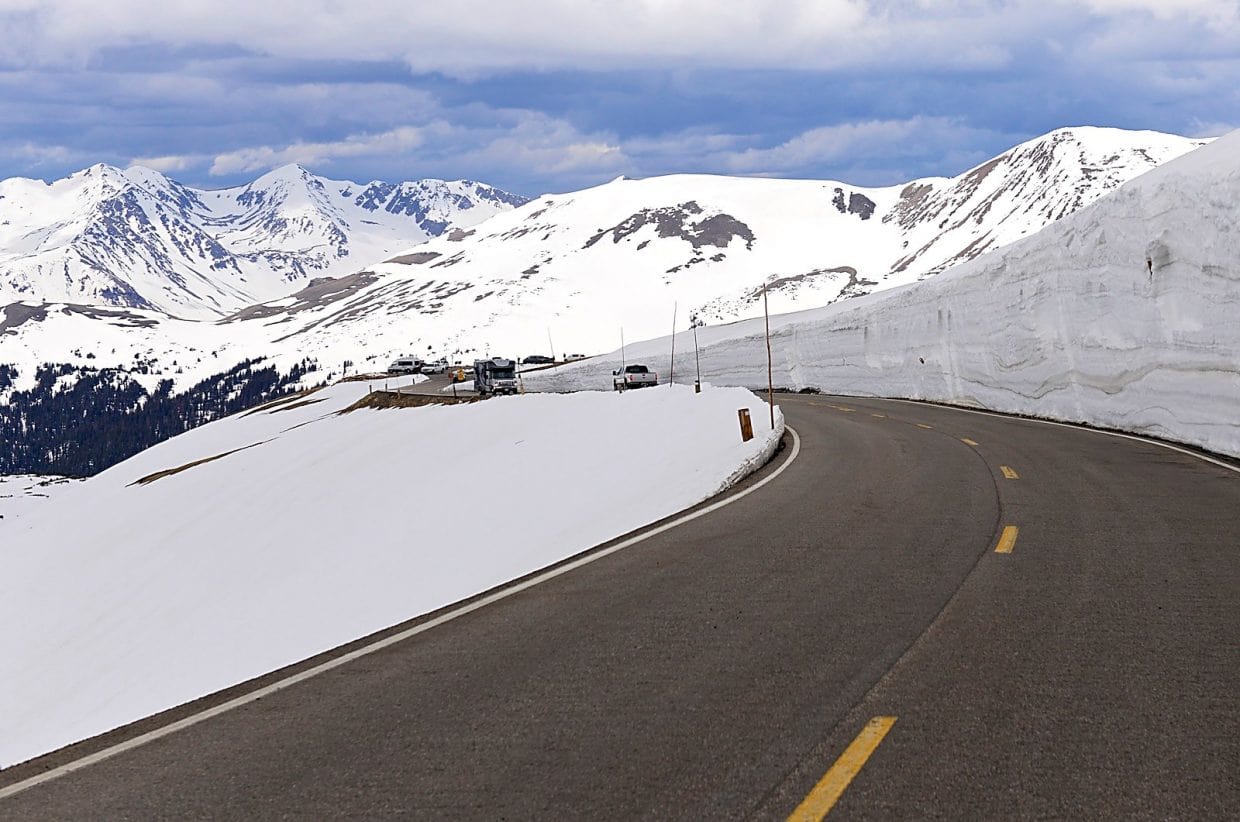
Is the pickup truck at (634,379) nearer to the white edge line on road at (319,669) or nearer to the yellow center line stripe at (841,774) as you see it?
the white edge line on road at (319,669)

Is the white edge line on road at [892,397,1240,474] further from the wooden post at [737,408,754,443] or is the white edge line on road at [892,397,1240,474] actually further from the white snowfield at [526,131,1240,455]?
the wooden post at [737,408,754,443]

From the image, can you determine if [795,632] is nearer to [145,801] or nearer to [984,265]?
[145,801]

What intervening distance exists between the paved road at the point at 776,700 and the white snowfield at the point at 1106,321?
9709 mm

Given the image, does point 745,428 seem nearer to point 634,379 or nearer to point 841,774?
point 841,774

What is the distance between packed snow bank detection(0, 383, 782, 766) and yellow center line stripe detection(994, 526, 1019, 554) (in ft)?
14.3

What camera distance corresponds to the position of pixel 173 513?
40.6 metres

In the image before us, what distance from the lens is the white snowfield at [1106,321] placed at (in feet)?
62.2

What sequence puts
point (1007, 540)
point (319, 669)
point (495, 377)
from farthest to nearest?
1. point (495, 377)
2. point (1007, 540)
3. point (319, 669)

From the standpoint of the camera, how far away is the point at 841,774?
16.1ft

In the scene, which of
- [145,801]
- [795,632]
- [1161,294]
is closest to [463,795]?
[145,801]

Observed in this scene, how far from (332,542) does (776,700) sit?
19.2 meters

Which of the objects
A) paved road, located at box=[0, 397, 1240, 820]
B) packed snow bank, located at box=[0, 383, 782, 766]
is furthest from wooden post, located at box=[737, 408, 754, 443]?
paved road, located at box=[0, 397, 1240, 820]

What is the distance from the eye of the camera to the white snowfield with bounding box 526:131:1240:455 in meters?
19.0

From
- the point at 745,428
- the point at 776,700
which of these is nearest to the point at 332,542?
the point at 745,428
